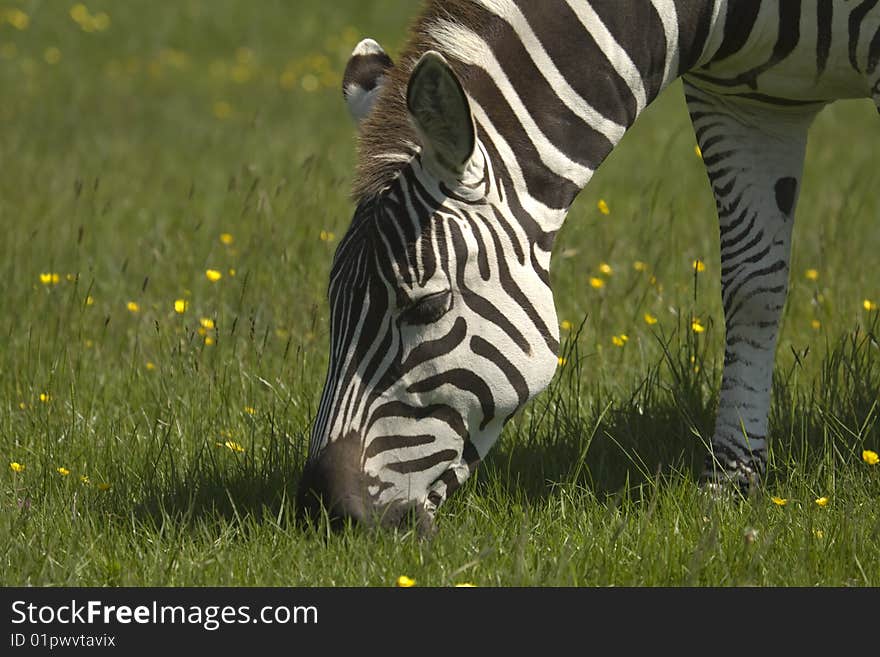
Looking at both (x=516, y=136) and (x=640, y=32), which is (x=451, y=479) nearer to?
(x=516, y=136)

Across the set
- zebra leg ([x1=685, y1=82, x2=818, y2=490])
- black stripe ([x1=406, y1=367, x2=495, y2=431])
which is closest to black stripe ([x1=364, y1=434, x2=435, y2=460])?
black stripe ([x1=406, y1=367, x2=495, y2=431])

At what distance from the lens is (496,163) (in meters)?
3.62

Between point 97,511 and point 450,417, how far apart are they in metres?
1.39

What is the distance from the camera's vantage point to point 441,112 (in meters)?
3.37

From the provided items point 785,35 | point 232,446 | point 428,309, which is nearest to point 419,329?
point 428,309

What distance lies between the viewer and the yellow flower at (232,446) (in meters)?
4.59

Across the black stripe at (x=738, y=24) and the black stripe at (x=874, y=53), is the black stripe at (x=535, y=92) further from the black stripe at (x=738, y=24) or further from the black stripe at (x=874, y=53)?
the black stripe at (x=874, y=53)

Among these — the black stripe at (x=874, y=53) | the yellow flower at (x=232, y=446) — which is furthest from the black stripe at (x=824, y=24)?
the yellow flower at (x=232, y=446)

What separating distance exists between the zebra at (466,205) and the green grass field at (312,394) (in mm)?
302

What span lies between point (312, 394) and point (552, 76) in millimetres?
1991

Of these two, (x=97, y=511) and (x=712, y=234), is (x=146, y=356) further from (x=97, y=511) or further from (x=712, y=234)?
(x=712, y=234)

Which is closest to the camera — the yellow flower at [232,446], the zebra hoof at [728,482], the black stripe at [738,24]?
the black stripe at [738,24]

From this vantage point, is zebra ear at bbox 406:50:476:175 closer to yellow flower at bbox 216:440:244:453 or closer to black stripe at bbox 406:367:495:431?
black stripe at bbox 406:367:495:431
